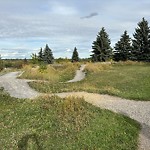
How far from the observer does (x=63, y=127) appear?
12531mm

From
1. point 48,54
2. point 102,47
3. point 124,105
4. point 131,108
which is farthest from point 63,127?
point 48,54

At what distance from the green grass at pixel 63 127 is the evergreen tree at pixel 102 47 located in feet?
173

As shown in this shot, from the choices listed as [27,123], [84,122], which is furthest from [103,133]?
[27,123]

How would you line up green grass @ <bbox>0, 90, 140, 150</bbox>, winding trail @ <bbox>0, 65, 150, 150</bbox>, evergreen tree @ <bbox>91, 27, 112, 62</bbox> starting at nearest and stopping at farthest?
green grass @ <bbox>0, 90, 140, 150</bbox> < winding trail @ <bbox>0, 65, 150, 150</bbox> < evergreen tree @ <bbox>91, 27, 112, 62</bbox>

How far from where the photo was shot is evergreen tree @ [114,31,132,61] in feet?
213

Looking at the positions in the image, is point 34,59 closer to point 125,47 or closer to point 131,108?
point 125,47

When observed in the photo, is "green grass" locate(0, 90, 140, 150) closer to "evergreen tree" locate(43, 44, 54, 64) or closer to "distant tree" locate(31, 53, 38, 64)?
"distant tree" locate(31, 53, 38, 64)

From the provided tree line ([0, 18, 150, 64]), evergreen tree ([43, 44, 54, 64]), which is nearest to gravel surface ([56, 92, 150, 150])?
tree line ([0, 18, 150, 64])

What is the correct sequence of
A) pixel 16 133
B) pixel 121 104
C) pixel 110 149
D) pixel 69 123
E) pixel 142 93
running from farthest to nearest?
pixel 142 93 → pixel 121 104 → pixel 69 123 → pixel 16 133 → pixel 110 149

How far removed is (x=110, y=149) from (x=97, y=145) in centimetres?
46

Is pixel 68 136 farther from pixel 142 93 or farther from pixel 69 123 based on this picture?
pixel 142 93

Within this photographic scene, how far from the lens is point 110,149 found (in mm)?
11266

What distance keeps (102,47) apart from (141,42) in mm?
8943

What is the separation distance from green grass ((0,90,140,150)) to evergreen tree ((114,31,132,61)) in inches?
1980
